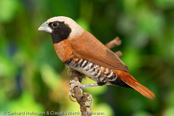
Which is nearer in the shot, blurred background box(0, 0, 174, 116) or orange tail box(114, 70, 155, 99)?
orange tail box(114, 70, 155, 99)

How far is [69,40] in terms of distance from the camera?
68.1 inches

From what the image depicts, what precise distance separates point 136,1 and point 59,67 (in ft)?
2.69

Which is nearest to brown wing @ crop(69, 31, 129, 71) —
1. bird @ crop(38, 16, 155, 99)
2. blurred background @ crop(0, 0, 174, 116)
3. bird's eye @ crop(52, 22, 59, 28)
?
bird @ crop(38, 16, 155, 99)

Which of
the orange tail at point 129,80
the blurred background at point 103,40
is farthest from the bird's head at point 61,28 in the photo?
the blurred background at point 103,40

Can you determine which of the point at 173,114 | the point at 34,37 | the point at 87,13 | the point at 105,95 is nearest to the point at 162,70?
the point at 173,114

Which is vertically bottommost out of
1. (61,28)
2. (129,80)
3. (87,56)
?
(129,80)

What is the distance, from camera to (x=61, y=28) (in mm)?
1682

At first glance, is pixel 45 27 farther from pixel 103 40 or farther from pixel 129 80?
pixel 103 40

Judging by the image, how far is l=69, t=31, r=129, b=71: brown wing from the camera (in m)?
1.71

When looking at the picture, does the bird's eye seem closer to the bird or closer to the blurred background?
the bird

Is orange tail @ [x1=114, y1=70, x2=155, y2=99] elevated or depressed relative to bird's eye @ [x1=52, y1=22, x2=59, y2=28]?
depressed

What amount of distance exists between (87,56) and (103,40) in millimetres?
1202

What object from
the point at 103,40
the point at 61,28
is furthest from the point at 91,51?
the point at 103,40

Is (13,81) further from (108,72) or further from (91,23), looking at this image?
(108,72)
